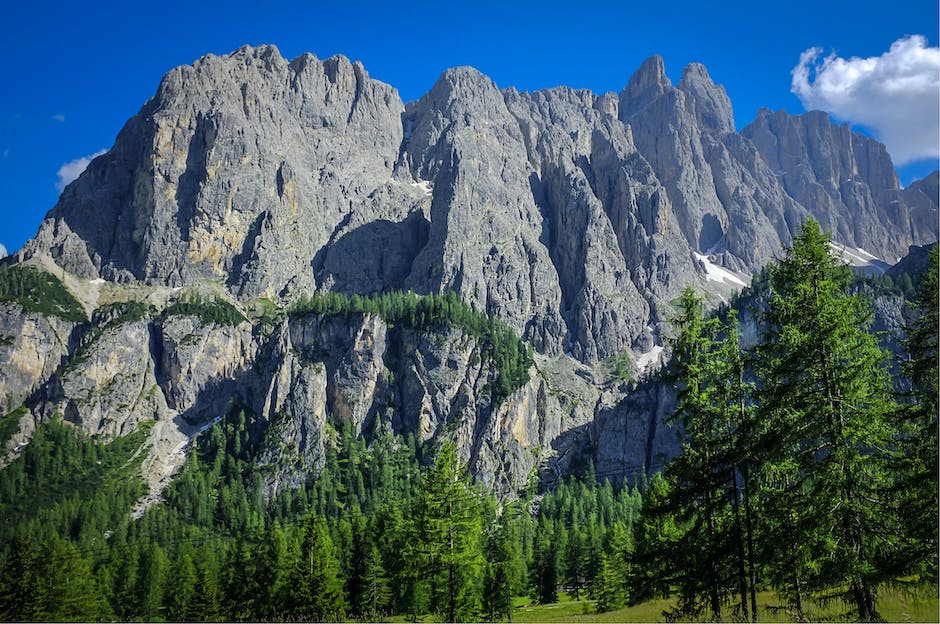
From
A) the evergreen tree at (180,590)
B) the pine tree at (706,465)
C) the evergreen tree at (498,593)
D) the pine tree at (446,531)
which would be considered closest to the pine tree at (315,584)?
the evergreen tree at (498,593)

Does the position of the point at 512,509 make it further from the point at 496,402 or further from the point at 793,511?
the point at 793,511

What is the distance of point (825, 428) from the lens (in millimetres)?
24547

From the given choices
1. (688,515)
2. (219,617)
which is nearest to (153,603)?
(219,617)

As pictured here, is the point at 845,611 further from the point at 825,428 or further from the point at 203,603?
the point at 203,603

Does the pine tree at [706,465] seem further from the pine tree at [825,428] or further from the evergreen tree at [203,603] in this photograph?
the evergreen tree at [203,603]

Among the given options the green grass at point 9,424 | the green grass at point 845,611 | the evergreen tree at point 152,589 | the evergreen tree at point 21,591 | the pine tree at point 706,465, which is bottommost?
the evergreen tree at point 152,589

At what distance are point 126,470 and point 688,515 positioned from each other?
184064 millimetres

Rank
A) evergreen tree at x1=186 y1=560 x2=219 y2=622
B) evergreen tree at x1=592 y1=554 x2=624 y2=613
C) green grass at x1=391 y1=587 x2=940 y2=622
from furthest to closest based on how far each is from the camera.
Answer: evergreen tree at x1=186 y1=560 x2=219 y2=622, evergreen tree at x1=592 y1=554 x2=624 y2=613, green grass at x1=391 y1=587 x2=940 y2=622

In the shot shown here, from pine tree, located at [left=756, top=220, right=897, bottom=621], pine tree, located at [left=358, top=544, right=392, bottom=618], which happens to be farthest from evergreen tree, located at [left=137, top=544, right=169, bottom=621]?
pine tree, located at [left=756, top=220, right=897, bottom=621]

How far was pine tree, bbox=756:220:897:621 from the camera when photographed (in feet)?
78.0

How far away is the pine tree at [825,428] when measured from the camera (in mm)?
23781

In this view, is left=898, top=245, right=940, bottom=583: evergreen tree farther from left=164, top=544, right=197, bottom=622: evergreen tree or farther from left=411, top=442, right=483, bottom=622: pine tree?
left=164, top=544, right=197, bottom=622: evergreen tree

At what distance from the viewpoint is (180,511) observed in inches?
6442

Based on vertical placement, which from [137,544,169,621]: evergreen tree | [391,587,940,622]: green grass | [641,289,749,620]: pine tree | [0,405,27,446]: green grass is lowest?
[137,544,169,621]: evergreen tree
